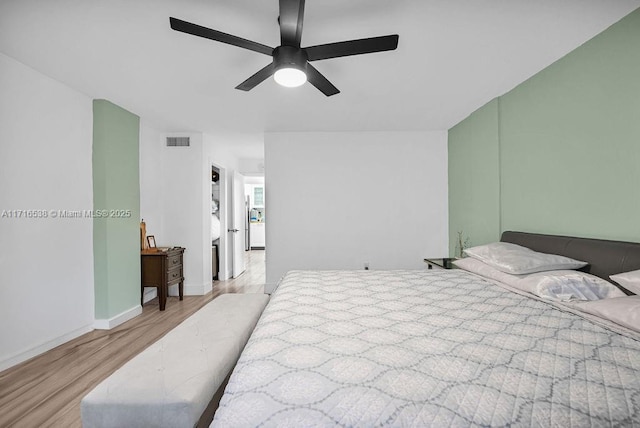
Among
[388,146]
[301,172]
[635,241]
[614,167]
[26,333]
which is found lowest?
[26,333]

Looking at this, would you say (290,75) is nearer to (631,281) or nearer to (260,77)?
(260,77)

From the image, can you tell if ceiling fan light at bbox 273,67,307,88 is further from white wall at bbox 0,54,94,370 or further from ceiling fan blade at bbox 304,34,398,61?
white wall at bbox 0,54,94,370

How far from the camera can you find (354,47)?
1737mm

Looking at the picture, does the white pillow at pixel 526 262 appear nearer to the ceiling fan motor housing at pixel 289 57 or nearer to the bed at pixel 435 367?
the bed at pixel 435 367

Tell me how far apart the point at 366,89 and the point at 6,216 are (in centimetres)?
330

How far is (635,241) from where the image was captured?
70.5 inches

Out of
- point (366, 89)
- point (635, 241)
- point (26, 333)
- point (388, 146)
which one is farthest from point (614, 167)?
point (26, 333)

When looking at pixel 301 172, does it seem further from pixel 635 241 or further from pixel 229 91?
pixel 635 241

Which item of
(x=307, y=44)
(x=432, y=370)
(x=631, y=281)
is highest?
(x=307, y=44)

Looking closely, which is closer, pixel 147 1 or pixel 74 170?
pixel 147 1

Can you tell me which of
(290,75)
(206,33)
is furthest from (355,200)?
(206,33)

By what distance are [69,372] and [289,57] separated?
9.39 ft

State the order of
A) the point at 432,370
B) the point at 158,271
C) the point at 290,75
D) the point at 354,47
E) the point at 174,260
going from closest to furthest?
the point at 432,370 → the point at 354,47 → the point at 290,75 → the point at 158,271 → the point at 174,260

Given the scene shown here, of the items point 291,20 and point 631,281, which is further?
point 291,20
